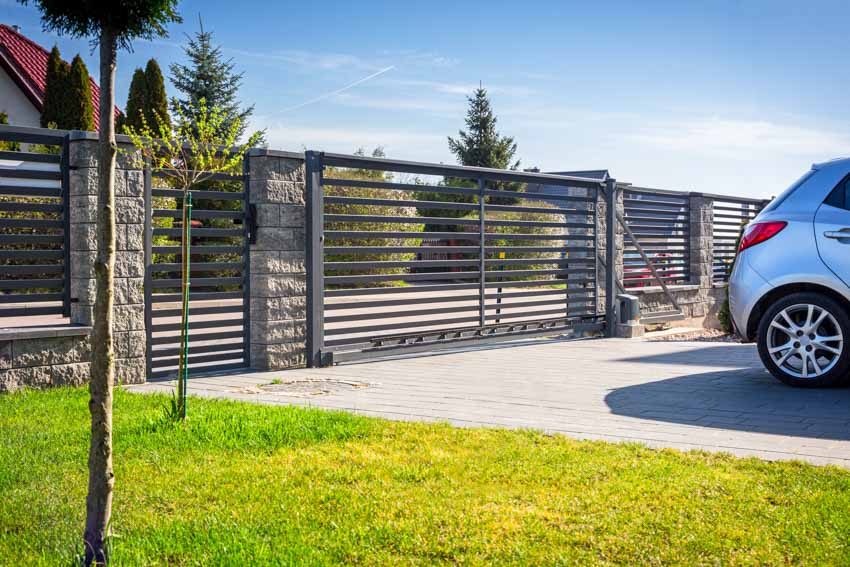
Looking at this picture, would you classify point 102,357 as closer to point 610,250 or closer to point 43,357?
point 43,357

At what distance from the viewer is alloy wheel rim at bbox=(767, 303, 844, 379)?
7.66 metres

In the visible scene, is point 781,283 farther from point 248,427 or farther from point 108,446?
point 108,446

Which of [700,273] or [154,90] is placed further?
[154,90]

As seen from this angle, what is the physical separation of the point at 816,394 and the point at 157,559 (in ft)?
19.6

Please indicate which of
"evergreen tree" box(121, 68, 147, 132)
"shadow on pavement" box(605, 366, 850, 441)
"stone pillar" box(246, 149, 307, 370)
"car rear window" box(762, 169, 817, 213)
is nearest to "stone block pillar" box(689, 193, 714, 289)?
"shadow on pavement" box(605, 366, 850, 441)

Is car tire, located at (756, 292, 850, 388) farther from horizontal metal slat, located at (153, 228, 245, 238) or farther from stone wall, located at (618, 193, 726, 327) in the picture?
stone wall, located at (618, 193, 726, 327)

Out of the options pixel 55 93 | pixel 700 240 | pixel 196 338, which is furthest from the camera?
pixel 55 93

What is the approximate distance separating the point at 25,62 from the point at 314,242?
26625mm

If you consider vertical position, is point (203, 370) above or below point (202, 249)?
below

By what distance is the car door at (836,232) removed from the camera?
24.6 feet

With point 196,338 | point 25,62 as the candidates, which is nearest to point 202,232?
point 196,338

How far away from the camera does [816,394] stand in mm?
7551

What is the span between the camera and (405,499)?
4320 millimetres

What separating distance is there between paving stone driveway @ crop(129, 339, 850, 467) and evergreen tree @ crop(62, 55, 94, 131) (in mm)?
21854
